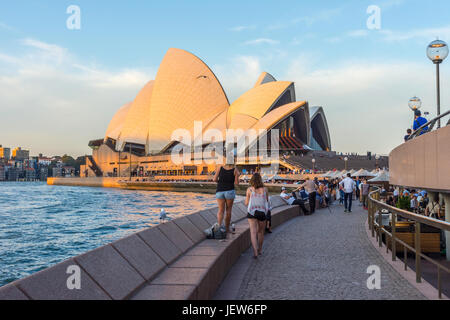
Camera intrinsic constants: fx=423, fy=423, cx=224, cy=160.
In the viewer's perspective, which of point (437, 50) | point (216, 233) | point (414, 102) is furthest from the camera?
point (414, 102)

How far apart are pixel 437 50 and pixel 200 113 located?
53672mm

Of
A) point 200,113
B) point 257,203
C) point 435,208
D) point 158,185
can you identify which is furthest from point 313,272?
point 200,113

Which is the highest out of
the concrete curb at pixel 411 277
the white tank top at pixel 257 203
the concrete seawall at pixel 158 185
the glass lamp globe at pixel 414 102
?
the glass lamp globe at pixel 414 102

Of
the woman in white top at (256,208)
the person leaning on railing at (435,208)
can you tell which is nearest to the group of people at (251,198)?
the woman in white top at (256,208)

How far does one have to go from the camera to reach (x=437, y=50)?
8.70m

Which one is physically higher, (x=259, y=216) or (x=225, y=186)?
(x=225, y=186)

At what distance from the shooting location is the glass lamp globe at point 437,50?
8.66 m

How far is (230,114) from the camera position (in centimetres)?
6003

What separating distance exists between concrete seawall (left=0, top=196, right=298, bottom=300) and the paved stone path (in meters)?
0.30

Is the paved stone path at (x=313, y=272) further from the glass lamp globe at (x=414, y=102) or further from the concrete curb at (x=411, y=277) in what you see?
the glass lamp globe at (x=414, y=102)

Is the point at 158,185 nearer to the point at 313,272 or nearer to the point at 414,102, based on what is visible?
the point at 414,102

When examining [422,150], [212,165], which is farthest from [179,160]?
[422,150]

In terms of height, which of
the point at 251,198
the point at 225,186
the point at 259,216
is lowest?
the point at 259,216

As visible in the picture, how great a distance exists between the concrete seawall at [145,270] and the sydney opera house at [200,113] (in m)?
49.7
